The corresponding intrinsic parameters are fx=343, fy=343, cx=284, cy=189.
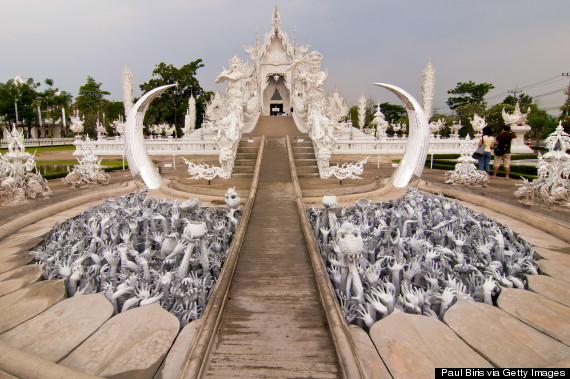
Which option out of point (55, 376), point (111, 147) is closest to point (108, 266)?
point (55, 376)

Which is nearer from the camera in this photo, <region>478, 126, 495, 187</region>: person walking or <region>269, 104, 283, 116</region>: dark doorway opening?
<region>478, 126, 495, 187</region>: person walking

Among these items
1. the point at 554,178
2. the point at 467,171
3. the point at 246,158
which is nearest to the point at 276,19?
the point at 246,158

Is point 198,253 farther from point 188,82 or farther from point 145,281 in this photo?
point 188,82

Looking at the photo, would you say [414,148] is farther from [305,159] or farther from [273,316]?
[273,316]

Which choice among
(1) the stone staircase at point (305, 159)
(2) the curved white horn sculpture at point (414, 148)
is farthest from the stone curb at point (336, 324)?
(1) the stone staircase at point (305, 159)

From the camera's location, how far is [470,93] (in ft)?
166

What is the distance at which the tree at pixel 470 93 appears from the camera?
161 ft

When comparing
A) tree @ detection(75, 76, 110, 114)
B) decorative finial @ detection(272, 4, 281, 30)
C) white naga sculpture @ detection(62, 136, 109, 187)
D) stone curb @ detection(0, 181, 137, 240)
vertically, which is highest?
decorative finial @ detection(272, 4, 281, 30)

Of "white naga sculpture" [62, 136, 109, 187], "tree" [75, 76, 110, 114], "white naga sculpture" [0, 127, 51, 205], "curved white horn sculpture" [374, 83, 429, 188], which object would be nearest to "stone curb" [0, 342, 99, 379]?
"white naga sculpture" [0, 127, 51, 205]

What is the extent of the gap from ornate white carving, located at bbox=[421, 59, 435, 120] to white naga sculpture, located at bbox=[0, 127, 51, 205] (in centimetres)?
2383

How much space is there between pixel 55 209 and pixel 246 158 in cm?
593

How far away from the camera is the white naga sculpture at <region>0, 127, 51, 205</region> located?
29.0 feet

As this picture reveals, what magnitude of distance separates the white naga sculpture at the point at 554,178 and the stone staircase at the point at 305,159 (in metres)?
5.74

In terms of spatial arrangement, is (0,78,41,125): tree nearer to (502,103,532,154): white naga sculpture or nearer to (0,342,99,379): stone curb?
(0,342,99,379): stone curb
